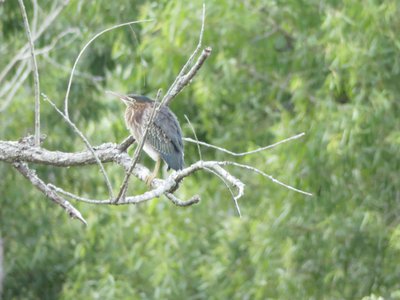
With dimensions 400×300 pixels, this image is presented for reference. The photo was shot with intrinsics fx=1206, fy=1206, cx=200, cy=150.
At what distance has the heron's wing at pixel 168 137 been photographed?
18.9 ft

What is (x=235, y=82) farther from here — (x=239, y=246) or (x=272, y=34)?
(x=239, y=246)

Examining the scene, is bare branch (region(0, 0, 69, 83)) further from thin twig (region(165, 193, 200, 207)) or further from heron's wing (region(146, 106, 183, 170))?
thin twig (region(165, 193, 200, 207))

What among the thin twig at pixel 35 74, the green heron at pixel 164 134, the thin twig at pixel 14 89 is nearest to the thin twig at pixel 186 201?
the thin twig at pixel 35 74

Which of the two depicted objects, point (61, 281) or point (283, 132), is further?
point (61, 281)

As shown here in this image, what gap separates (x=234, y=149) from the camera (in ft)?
35.4

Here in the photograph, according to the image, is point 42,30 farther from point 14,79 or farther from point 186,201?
point 186,201

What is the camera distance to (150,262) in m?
12.1

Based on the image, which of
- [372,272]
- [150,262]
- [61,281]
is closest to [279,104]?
[372,272]

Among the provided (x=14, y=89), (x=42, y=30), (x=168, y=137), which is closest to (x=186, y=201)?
(x=168, y=137)

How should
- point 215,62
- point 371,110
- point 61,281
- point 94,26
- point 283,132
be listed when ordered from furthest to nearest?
point 61,281, point 94,26, point 215,62, point 283,132, point 371,110

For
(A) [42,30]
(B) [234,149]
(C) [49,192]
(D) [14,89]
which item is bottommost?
(B) [234,149]

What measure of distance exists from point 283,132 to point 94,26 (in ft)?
7.94

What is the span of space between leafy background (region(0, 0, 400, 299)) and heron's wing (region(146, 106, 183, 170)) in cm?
268

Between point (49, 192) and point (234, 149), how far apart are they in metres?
6.74
